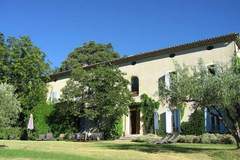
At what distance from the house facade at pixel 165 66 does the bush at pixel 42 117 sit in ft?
27.3

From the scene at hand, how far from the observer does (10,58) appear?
45.0 m

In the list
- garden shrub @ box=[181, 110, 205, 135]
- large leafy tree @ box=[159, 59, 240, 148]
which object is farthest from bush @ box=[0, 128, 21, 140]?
large leafy tree @ box=[159, 59, 240, 148]

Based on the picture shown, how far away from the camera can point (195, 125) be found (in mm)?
33094

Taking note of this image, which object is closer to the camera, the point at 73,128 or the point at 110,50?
the point at 73,128

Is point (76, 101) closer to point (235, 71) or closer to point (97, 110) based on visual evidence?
point (97, 110)

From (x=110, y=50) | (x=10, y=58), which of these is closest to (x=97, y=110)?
(x=10, y=58)

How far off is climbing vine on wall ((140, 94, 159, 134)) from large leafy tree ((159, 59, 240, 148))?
14664 millimetres

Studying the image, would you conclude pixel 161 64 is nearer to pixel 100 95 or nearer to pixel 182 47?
pixel 182 47

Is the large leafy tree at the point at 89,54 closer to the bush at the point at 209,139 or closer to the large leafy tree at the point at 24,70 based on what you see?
the large leafy tree at the point at 24,70

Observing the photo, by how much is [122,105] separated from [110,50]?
28.5 meters

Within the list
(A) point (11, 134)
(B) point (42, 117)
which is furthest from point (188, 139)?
(A) point (11, 134)

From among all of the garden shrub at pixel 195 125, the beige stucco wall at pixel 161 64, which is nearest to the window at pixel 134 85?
the beige stucco wall at pixel 161 64

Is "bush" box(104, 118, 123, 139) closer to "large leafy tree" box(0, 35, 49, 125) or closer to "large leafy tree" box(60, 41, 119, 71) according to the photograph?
"large leafy tree" box(0, 35, 49, 125)

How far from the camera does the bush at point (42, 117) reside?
42.3 meters
